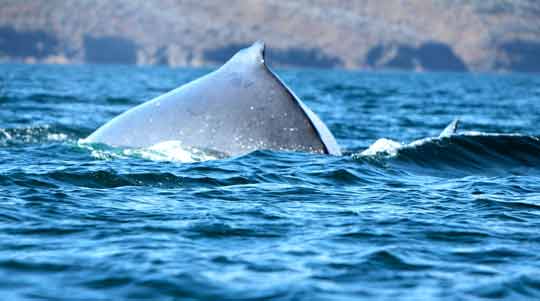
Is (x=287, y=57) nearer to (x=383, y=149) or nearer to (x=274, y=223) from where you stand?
(x=383, y=149)

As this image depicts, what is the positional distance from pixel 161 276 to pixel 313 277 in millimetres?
888

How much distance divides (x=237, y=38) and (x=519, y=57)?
53.2 meters

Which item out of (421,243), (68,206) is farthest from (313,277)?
(68,206)

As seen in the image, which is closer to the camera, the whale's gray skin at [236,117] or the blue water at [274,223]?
the blue water at [274,223]

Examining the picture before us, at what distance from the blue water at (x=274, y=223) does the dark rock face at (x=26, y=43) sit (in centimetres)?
16183

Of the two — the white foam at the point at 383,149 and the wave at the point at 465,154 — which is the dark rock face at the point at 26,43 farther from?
the wave at the point at 465,154

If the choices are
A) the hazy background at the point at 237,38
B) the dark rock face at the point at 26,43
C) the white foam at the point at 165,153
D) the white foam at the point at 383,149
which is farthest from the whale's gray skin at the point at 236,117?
the dark rock face at the point at 26,43

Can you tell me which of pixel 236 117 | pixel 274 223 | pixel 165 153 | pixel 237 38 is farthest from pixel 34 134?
pixel 237 38

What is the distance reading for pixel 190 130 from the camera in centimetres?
987

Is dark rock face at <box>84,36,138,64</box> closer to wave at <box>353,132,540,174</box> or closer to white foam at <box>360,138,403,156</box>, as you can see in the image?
white foam at <box>360,138,403,156</box>

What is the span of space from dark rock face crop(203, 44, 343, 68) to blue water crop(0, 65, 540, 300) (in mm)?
164040

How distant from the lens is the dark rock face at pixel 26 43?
16925 centimetres

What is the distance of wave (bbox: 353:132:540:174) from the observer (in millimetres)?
11031

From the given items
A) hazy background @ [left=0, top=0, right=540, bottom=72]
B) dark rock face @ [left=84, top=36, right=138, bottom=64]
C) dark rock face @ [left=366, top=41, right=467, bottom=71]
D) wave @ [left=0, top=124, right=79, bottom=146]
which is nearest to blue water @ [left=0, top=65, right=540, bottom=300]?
wave @ [left=0, top=124, right=79, bottom=146]
